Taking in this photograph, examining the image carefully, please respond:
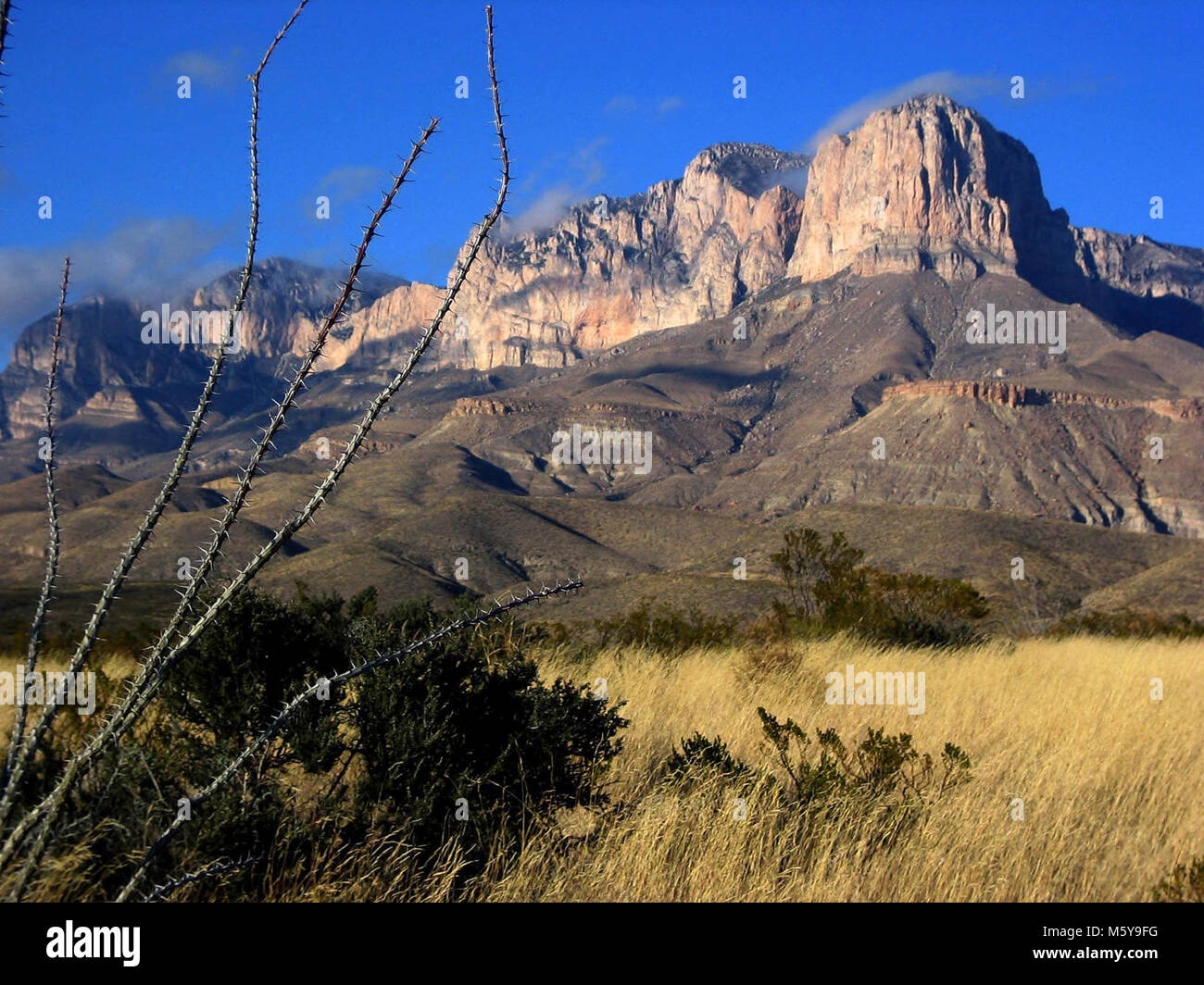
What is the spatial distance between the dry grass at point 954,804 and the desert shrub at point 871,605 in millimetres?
4428

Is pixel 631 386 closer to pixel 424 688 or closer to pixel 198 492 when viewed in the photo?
pixel 198 492

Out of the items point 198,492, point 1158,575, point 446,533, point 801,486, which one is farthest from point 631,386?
point 1158,575

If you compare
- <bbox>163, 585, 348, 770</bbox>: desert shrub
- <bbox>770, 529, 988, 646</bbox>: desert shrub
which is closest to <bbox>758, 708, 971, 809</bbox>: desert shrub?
<bbox>163, 585, 348, 770</bbox>: desert shrub

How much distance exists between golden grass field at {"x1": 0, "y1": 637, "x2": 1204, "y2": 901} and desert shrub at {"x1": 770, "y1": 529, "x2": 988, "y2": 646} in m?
4.91

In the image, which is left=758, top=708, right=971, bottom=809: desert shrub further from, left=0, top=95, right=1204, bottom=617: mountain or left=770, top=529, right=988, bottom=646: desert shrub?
left=770, top=529, right=988, bottom=646: desert shrub

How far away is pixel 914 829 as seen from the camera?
4793 millimetres

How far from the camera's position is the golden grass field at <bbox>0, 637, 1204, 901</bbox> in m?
4.10

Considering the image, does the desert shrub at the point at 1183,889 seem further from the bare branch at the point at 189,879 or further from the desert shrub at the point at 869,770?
the bare branch at the point at 189,879

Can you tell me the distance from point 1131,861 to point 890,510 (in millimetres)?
62018

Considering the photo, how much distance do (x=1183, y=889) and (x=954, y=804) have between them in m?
1.05

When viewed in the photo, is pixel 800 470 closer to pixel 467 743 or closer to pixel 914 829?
pixel 914 829

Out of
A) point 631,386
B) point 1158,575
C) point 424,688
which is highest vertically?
point 631,386

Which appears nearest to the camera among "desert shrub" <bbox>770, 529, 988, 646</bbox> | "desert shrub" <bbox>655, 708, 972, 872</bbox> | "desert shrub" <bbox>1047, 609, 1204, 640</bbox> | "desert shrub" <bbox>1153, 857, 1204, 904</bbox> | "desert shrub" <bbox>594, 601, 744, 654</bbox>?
"desert shrub" <bbox>1153, 857, 1204, 904</bbox>

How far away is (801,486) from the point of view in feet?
406
